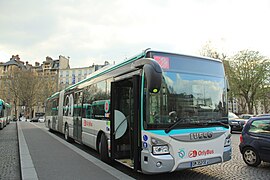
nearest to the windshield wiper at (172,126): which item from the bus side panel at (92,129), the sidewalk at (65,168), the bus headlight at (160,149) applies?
the bus headlight at (160,149)

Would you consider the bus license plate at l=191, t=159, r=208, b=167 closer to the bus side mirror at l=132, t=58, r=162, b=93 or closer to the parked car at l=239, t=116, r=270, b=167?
the bus side mirror at l=132, t=58, r=162, b=93

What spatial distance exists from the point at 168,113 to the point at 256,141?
3599 millimetres

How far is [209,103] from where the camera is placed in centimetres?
581

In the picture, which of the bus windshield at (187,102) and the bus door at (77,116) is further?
the bus door at (77,116)

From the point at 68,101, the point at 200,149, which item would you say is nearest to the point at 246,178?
the point at 200,149

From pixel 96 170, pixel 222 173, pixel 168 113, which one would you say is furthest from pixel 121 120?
pixel 222 173

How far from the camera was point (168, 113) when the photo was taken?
5.25 meters

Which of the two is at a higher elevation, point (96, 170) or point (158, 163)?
point (158, 163)

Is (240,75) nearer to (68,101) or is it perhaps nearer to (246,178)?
A: (68,101)

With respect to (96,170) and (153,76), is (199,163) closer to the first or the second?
(153,76)

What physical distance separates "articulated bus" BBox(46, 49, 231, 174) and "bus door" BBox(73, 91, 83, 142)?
3.70 metres

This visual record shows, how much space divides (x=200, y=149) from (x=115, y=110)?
2.64 meters

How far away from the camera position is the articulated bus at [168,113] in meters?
5.08

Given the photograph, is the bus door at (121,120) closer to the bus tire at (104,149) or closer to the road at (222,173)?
the road at (222,173)
